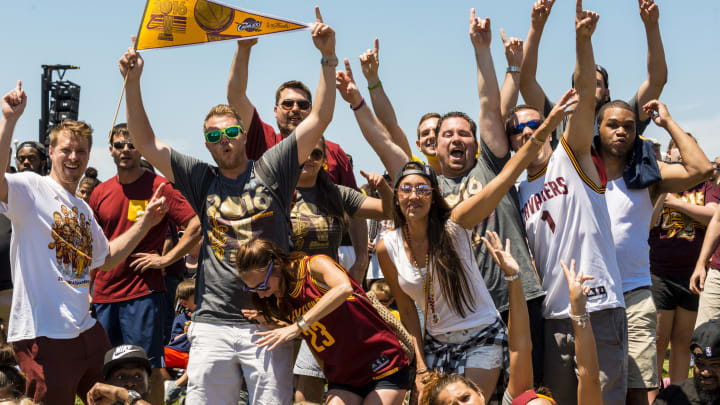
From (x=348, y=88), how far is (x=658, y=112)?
2186mm

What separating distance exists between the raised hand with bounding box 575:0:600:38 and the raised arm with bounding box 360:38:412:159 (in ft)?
5.42

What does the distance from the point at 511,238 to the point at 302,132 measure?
4.79ft

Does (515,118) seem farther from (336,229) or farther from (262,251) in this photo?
(262,251)

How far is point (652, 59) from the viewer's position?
557 centimetres

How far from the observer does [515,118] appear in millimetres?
5031

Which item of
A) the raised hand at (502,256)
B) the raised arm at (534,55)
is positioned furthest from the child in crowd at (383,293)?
the raised hand at (502,256)

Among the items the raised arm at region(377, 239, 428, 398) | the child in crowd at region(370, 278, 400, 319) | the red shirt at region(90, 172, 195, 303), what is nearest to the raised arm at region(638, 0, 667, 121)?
the raised arm at region(377, 239, 428, 398)

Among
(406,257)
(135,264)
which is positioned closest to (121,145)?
(135,264)

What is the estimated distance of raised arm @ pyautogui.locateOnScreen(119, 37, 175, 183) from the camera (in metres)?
4.90

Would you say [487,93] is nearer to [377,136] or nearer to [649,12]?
[377,136]

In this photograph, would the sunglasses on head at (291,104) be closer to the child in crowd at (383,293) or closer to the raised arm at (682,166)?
the raised arm at (682,166)

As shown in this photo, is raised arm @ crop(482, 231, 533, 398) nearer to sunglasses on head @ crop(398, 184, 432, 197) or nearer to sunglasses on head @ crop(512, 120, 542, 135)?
sunglasses on head @ crop(398, 184, 432, 197)

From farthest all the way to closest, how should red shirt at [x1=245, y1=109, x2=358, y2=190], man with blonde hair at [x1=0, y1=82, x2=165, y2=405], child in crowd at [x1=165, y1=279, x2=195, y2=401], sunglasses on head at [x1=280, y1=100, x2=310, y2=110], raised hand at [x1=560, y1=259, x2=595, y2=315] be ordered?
1. child in crowd at [x1=165, y1=279, x2=195, y2=401]
2. sunglasses on head at [x1=280, y1=100, x2=310, y2=110]
3. red shirt at [x1=245, y1=109, x2=358, y2=190]
4. man with blonde hair at [x1=0, y1=82, x2=165, y2=405]
5. raised hand at [x1=560, y1=259, x2=595, y2=315]

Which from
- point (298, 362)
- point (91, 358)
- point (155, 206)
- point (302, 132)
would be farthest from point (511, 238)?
point (91, 358)
